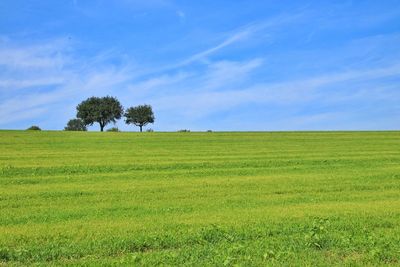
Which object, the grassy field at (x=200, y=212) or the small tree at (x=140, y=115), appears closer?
the grassy field at (x=200, y=212)

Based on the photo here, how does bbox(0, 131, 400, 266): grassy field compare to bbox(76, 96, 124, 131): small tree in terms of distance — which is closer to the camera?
bbox(0, 131, 400, 266): grassy field

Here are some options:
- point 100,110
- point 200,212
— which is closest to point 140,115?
point 100,110

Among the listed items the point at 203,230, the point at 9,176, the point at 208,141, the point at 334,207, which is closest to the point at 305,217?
the point at 334,207

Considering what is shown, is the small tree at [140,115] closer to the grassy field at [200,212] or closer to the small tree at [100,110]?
the small tree at [100,110]

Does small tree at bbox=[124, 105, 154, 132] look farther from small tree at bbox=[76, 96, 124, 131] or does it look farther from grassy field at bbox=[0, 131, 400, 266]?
grassy field at bbox=[0, 131, 400, 266]

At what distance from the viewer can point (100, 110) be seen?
374 ft

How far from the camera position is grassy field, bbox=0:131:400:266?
10742 mm

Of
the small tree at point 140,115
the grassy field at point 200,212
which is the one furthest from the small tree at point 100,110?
the grassy field at point 200,212

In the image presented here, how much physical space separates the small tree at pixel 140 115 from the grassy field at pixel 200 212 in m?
82.6

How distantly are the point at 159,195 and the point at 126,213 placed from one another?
4277 mm

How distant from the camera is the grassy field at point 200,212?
423 inches

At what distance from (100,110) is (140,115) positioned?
9.12 meters

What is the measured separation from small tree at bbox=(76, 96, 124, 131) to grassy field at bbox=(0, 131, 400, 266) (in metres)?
80.6

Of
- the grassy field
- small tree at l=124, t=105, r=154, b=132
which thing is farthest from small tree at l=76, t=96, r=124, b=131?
the grassy field
